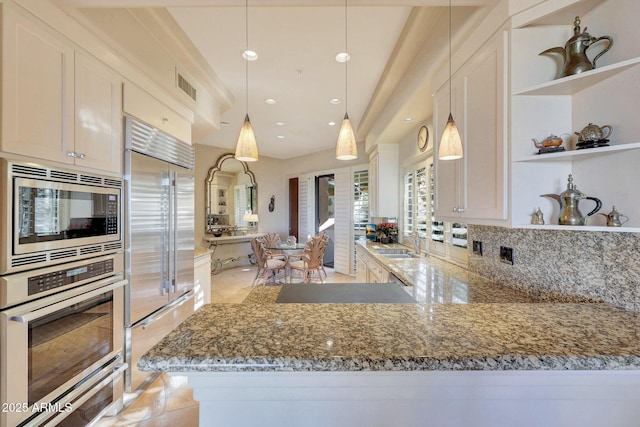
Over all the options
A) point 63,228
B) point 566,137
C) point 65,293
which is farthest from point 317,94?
point 65,293

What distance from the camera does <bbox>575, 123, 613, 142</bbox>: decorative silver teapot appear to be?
43.5 inches

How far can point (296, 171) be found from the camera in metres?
6.79

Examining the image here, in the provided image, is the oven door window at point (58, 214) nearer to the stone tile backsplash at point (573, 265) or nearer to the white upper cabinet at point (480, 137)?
the white upper cabinet at point (480, 137)

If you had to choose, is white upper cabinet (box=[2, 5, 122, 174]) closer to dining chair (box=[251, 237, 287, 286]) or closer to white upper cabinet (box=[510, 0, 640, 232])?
white upper cabinet (box=[510, 0, 640, 232])

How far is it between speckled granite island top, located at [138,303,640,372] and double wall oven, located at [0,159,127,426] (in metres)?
1.02

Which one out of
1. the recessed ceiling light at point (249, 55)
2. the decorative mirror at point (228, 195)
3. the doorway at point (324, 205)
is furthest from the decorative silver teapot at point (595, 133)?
the decorative mirror at point (228, 195)

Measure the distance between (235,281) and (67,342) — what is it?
12.5 ft

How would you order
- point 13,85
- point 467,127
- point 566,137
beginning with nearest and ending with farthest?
point 13,85, point 566,137, point 467,127

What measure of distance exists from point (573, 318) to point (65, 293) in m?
2.41

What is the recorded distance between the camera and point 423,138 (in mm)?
3084

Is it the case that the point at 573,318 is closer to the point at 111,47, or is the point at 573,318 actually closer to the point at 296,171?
the point at 111,47

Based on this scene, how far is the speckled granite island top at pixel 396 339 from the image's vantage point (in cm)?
66

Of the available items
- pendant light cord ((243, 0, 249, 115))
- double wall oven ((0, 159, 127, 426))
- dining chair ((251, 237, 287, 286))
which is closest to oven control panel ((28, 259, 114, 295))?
double wall oven ((0, 159, 127, 426))

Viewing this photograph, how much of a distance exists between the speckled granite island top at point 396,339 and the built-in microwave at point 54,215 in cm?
104
